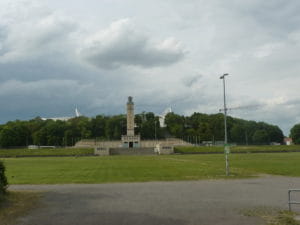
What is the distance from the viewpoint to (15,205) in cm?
1510

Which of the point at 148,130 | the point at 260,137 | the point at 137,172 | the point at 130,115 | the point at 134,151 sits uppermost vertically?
the point at 130,115

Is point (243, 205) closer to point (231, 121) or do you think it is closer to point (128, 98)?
point (128, 98)

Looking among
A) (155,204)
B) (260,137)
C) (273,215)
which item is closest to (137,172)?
(155,204)

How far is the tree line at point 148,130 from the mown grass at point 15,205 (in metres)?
131

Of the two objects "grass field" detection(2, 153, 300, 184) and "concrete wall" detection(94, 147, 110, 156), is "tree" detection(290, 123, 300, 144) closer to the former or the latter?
"concrete wall" detection(94, 147, 110, 156)

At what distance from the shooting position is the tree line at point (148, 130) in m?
146

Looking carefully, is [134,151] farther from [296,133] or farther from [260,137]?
[296,133]

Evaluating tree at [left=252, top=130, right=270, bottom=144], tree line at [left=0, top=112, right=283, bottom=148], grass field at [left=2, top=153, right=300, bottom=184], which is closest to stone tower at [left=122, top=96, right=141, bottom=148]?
tree line at [left=0, top=112, right=283, bottom=148]

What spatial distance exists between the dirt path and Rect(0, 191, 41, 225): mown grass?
0.48 meters

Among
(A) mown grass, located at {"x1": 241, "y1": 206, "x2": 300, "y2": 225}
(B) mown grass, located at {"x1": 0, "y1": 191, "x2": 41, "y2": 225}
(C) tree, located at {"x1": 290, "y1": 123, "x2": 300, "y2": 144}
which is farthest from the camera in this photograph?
(C) tree, located at {"x1": 290, "y1": 123, "x2": 300, "y2": 144}

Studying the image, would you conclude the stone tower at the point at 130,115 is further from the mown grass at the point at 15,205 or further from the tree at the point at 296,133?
the mown grass at the point at 15,205

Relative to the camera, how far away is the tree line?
14638cm

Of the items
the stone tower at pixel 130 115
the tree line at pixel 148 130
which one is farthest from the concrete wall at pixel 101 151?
the tree line at pixel 148 130

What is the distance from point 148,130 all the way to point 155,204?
13947 cm
